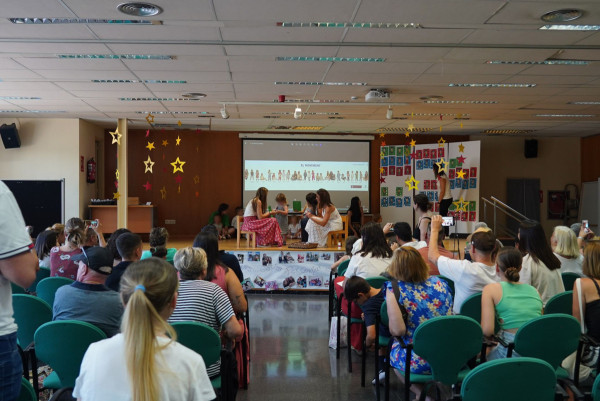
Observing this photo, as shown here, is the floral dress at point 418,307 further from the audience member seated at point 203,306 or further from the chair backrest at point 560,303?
the audience member seated at point 203,306

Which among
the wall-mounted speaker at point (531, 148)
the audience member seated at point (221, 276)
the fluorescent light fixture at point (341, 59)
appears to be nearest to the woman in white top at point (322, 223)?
the fluorescent light fixture at point (341, 59)

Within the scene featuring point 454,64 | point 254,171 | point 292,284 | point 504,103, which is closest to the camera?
point 454,64

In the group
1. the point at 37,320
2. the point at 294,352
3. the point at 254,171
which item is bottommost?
the point at 294,352

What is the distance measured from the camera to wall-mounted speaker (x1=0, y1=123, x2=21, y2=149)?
10.8 m

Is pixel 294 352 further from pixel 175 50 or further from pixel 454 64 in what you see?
pixel 454 64

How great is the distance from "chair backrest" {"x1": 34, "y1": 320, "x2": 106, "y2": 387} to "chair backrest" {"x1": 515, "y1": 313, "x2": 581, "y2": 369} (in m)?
2.22

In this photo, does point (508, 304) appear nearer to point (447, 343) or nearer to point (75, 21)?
point (447, 343)

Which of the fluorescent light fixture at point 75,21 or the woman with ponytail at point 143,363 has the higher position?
the fluorescent light fixture at point 75,21

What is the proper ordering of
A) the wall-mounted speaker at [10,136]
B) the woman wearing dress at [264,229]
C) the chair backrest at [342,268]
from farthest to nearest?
the wall-mounted speaker at [10,136], the woman wearing dress at [264,229], the chair backrest at [342,268]

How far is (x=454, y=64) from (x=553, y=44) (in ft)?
3.91

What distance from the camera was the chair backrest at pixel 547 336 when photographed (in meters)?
2.80

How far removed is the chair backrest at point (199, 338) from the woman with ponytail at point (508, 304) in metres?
1.59

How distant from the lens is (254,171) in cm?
1441

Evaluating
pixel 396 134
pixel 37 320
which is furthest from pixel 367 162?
pixel 37 320
